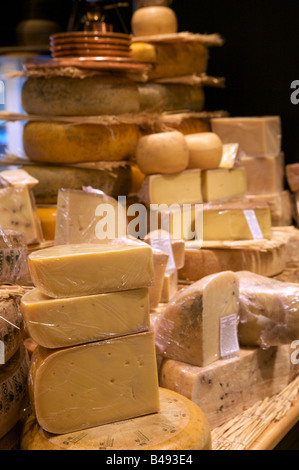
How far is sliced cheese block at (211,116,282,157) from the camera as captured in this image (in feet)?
10.9

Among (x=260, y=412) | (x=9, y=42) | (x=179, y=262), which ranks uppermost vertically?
(x=9, y=42)

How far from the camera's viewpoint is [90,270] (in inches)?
58.4

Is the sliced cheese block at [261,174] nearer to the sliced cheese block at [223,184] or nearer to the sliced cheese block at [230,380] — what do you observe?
the sliced cheese block at [223,184]

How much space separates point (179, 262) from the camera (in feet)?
8.04

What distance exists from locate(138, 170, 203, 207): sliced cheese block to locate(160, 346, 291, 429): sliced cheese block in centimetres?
98

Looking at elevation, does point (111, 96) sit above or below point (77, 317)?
above

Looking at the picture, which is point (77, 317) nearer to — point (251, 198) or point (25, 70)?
point (25, 70)

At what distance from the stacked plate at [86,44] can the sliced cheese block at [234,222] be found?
2.86ft

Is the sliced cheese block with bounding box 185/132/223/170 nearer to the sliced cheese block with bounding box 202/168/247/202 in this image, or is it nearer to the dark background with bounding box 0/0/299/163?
the sliced cheese block with bounding box 202/168/247/202

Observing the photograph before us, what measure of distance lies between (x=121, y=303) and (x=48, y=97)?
153 cm

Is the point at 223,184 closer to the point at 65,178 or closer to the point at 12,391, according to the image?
the point at 65,178

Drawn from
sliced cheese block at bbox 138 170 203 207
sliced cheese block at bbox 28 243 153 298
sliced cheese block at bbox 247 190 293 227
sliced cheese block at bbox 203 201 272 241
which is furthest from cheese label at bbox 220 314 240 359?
sliced cheese block at bbox 247 190 293 227
